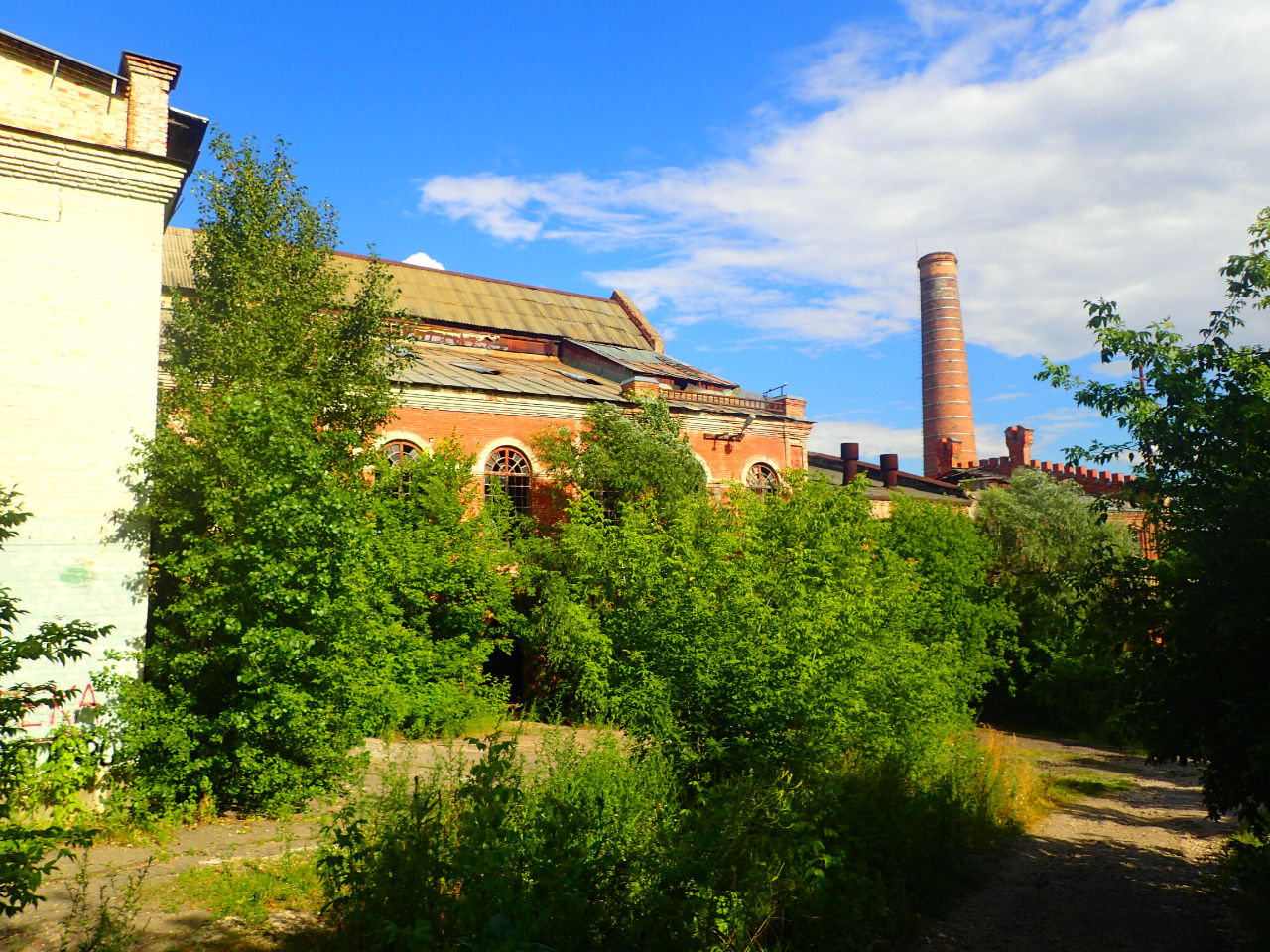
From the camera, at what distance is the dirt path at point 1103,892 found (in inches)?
356

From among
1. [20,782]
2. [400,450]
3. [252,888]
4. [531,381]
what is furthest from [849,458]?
[20,782]

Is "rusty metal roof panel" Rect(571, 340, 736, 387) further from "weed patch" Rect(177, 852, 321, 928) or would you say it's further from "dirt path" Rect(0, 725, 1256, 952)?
"weed patch" Rect(177, 852, 321, 928)

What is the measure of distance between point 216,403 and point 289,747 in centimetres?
490

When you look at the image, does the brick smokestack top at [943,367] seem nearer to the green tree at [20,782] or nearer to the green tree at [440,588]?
the green tree at [440,588]

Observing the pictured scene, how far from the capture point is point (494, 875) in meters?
5.37

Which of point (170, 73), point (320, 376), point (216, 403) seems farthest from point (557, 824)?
point (170, 73)

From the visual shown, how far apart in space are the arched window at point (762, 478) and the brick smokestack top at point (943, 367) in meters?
21.8

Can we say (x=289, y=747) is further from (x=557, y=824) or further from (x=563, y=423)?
(x=563, y=423)

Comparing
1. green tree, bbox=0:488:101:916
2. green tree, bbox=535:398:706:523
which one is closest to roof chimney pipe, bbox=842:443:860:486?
green tree, bbox=535:398:706:523

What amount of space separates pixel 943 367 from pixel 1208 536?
40771 mm

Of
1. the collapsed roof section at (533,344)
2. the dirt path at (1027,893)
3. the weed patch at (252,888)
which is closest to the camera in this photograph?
the dirt path at (1027,893)

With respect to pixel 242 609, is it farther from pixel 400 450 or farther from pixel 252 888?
pixel 400 450

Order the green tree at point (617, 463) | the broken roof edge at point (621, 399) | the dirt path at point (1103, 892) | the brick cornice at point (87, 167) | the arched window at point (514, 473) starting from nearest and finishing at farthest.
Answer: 1. the dirt path at point (1103, 892)
2. the brick cornice at point (87, 167)
3. the broken roof edge at point (621, 399)
4. the green tree at point (617, 463)
5. the arched window at point (514, 473)

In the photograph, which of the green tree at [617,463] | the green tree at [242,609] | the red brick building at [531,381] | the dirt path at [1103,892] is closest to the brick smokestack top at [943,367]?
the red brick building at [531,381]
